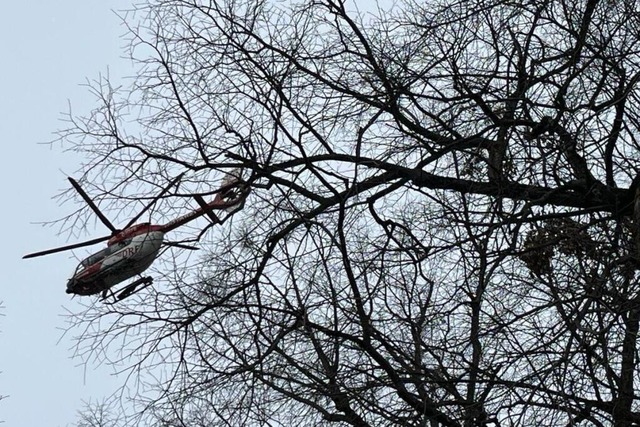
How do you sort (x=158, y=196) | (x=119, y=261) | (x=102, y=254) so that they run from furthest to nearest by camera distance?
(x=102, y=254), (x=119, y=261), (x=158, y=196)

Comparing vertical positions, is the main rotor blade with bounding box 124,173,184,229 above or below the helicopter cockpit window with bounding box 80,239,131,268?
below

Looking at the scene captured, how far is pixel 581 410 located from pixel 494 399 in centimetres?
49

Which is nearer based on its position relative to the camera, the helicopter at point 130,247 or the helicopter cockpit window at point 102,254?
the helicopter at point 130,247

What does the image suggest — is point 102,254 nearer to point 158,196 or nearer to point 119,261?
point 119,261

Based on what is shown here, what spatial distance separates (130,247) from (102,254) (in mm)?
1152

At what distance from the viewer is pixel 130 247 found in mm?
7570

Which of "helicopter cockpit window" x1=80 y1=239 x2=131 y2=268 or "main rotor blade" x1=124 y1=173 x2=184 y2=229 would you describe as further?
"helicopter cockpit window" x1=80 y1=239 x2=131 y2=268

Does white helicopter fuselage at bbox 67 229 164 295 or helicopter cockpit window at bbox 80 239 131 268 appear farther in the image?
helicopter cockpit window at bbox 80 239 131 268

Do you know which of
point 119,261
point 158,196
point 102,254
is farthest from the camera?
point 102,254

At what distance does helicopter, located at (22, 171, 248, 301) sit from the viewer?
7230mm

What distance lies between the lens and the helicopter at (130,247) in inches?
285

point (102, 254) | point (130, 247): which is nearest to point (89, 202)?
point (130, 247)

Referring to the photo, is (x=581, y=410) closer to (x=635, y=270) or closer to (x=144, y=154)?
(x=635, y=270)

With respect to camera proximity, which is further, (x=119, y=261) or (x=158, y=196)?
(x=119, y=261)
